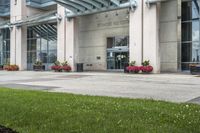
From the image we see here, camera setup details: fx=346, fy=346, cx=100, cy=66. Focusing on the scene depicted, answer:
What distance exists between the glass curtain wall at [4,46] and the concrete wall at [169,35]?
92.8ft

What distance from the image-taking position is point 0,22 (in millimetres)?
55031

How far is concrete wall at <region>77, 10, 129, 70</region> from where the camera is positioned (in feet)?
131

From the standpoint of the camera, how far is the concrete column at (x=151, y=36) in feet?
105

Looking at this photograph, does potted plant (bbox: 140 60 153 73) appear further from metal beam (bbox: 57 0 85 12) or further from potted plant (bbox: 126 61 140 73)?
metal beam (bbox: 57 0 85 12)

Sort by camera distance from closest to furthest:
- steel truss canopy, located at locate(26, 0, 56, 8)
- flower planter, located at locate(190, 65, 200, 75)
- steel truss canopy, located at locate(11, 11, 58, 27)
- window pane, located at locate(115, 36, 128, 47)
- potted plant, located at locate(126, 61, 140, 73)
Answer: flower planter, located at locate(190, 65, 200, 75), potted plant, located at locate(126, 61, 140, 73), window pane, located at locate(115, 36, 128, 47), steel truss canopy, located at locate(11, 11, 58, 27), steel truss canopy, located at locate(26, 0, 56, 8)

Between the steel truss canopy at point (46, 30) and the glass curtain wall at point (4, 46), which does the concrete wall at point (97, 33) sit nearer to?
the steel truss canopy at point (46, 30)

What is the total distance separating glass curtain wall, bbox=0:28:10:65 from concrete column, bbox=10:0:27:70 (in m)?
5.82

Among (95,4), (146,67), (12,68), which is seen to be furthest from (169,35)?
(12,68)

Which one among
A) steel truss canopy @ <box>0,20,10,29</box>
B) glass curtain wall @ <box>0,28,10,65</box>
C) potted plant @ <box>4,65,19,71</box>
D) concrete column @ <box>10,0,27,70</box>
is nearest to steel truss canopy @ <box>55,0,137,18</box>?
concrete column @ <box>10,0,27,70</box>

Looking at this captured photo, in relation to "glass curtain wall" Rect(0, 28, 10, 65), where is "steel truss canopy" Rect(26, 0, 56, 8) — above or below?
above

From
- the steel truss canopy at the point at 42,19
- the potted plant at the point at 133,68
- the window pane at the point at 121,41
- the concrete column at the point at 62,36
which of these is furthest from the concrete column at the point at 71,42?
the potted plant at the point at 133,68

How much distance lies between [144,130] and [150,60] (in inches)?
1056

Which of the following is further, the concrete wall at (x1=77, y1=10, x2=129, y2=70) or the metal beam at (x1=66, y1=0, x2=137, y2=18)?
the concrete wall at (x1=77, y1=10, x2=129, y2=70)

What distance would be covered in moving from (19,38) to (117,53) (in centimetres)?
1584
